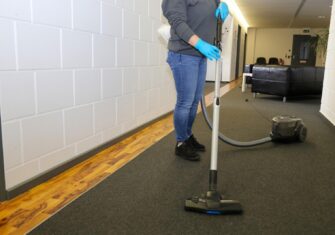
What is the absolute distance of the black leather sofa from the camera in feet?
16.4

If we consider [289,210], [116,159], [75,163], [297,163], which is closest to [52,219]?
[75,163]

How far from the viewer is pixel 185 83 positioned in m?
1.93

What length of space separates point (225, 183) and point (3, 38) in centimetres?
130

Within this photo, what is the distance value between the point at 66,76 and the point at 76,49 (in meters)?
0.19

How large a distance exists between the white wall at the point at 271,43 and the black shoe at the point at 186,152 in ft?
42.2

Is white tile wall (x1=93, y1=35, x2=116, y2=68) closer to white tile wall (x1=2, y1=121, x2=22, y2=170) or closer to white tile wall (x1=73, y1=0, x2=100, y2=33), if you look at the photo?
white tile wall (x1=73, y1=0, x2=100, y2=33)

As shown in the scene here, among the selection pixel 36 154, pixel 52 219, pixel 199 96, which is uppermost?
pixel 199 96

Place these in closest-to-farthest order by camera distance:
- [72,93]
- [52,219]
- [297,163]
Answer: [52,219], [72,93], [297,163]

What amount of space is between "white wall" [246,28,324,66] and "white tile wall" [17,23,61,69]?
13.3m

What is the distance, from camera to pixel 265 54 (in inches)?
553

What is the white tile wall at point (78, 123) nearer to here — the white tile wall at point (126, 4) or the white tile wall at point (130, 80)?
the white tile wall at point (130, 80)

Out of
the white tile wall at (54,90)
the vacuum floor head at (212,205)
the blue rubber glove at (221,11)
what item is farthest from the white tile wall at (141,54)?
the vacuum floor head at (212,205)

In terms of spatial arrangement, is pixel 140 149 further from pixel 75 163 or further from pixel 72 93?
pixel 72 93

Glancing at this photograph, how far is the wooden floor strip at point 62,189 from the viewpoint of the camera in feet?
4.35
